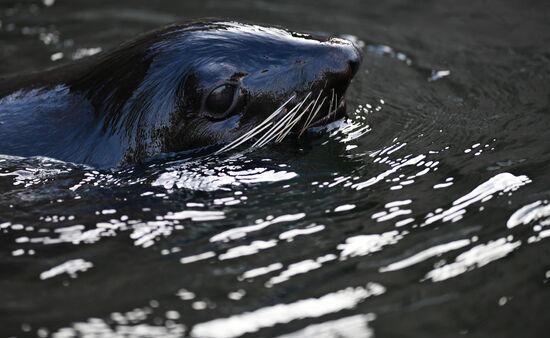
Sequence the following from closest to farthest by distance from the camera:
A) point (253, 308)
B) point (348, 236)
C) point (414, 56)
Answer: point (253, 308) → point (348, 236) → point (414, 56)

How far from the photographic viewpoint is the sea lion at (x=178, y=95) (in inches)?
211

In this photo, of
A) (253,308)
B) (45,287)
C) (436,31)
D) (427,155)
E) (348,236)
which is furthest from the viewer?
(436,31)

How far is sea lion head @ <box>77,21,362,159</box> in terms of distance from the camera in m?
5.35

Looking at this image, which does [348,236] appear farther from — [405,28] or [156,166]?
[405,28]

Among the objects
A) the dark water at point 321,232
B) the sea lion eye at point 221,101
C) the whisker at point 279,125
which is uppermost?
the sea lion eye at point 221,101

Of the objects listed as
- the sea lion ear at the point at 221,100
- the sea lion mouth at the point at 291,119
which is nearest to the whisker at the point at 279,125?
the sea lion mouth at the point at 291,119

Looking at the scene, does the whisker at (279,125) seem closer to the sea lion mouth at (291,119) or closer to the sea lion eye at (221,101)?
the sea lion mouth at (291,119)

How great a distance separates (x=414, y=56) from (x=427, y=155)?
2.42 meters

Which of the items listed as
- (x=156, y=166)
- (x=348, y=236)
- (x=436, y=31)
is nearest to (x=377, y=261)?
(x=348, y=236)

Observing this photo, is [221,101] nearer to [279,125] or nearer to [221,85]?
[221,85]

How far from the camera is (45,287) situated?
4.18m

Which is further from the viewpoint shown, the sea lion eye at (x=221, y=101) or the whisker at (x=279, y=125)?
the whisker at (x=279, y=125)

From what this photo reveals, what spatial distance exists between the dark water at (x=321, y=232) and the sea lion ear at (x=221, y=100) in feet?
0.94

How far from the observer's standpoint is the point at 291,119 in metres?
5.58
